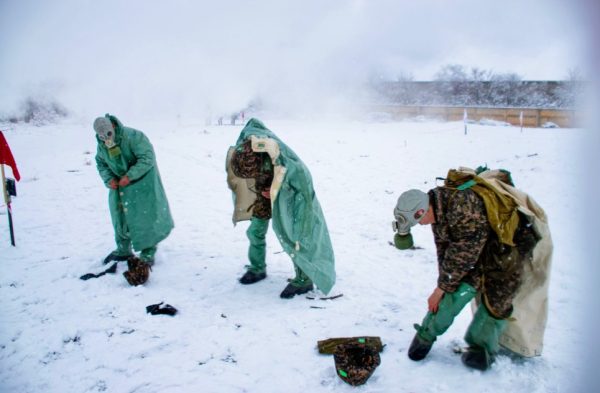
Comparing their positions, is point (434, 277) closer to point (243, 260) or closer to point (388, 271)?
point (388, 271)

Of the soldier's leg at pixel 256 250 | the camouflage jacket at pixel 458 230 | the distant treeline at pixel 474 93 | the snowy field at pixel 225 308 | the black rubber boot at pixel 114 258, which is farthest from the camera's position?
the distant treeline at pixel 474 93

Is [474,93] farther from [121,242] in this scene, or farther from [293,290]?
[121,242]

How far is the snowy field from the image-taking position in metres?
2.82

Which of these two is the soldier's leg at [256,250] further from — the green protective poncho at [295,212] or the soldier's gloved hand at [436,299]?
the soldier's gloved hand at [436,299]

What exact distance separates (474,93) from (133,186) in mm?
30318

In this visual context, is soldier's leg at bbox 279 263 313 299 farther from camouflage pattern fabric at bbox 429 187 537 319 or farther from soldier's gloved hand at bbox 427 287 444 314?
camouflage pattern fabric at bbox 429 187 537 319

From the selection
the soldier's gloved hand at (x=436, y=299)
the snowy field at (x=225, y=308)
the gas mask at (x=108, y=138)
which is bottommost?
the snowy field at (x=225, y=308)

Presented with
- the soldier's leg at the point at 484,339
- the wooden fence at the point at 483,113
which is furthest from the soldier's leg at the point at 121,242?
the wooden fence at the point at 483,113

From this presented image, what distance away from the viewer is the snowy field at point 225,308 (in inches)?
Result: 111

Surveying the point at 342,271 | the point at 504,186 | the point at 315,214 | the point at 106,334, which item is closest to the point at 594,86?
the point at 504,186

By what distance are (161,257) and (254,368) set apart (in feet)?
8.95

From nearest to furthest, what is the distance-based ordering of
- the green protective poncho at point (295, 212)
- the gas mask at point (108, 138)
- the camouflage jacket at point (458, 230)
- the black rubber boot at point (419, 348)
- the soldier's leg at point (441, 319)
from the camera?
the camouflage jacket at point (458, 230), the soldier's leg at point (441, 319), the black rubber boot at point (419, 348), the green protective poncho at point (295, 212), the gas mask at point (108, 138)

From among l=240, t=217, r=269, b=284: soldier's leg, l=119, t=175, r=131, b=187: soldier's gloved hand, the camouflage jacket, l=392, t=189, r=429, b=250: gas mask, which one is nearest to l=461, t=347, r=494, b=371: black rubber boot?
the camouflage jacket

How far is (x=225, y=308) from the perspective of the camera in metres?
3.88
